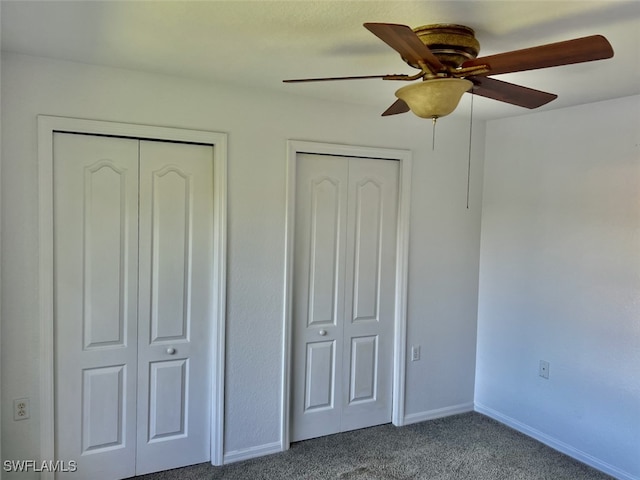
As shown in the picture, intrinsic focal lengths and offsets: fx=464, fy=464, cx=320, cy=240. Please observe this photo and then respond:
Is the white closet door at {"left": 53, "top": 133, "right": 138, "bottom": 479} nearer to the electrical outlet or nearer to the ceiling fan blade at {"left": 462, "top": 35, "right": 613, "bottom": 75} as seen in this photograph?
the electrical outlet

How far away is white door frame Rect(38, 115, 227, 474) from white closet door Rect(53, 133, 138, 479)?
5 cm

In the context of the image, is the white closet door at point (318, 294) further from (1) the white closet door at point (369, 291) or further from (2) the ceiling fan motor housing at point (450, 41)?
(2) the ceiling fan motor housing at point (450, 41)

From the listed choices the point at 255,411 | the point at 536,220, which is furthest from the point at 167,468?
the point at 536,220

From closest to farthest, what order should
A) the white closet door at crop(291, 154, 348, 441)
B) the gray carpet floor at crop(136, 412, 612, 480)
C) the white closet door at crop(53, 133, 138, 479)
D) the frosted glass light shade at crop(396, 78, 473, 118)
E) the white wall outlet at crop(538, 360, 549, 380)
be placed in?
the frosted glass light shade at crop(396, 78, 473, 118), the white closet door at crop(53, 133, 138, 479), the gray carpet floor at crop(136, 412, 612, 480), the white closet door at crop(291, 154, 348, 441), the white wall outlet at crop(538, 360, 549, 380)

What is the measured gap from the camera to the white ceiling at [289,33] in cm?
172

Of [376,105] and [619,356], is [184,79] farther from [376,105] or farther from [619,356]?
[619,356]

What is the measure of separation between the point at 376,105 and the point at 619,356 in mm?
2271

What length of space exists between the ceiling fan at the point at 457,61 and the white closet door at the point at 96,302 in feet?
4.57

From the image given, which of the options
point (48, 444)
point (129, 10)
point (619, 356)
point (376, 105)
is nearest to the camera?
point (129, 10)

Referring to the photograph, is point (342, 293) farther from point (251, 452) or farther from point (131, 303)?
point (131, 303)

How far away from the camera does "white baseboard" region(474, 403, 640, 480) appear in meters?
2.92

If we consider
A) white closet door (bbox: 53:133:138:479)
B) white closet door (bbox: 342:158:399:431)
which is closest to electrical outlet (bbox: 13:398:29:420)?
white closet door (bbox: 53:133:138:479)

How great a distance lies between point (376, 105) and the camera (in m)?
3.30

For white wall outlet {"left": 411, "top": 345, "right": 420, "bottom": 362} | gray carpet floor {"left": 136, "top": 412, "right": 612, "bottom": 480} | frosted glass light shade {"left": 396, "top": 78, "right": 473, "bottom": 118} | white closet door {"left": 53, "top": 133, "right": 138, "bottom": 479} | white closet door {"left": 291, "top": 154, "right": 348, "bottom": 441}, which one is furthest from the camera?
white wall outlet {"left": 411, "top": 345, "right": 420, "bottom": 362}
